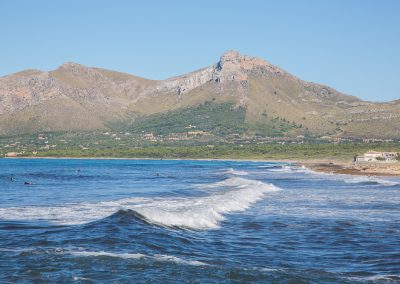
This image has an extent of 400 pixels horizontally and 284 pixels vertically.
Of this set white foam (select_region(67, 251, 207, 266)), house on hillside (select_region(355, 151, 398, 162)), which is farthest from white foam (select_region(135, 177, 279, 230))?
house on hillside (select_region(355, 151, 398, 162))

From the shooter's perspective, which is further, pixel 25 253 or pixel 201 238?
pixel 201 238

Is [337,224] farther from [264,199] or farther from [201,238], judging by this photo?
[264,199]

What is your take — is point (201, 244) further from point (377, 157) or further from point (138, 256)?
point (377, 157)

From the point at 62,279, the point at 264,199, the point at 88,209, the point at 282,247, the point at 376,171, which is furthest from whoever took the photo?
the point at 376,171

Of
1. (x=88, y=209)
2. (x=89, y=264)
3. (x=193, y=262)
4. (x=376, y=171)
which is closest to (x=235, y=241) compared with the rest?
(x=193, y=262)

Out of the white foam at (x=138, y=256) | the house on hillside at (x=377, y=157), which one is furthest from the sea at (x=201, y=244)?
the house on hillside at (x=377, y=157)

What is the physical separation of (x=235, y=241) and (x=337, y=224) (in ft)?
28.5

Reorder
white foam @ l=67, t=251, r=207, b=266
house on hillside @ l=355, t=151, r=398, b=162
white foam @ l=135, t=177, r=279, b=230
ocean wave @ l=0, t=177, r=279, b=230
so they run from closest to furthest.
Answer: white foam @ l=67, t=251, r=207, b=266 < white foam @ l=135, t=177, r=279, b=230 < ocean wave @ l=0, t=177, r=279, b=230 < house on hillside @ l=355, t=151, r=398, b=162

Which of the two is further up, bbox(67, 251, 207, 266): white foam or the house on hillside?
the house on hillside

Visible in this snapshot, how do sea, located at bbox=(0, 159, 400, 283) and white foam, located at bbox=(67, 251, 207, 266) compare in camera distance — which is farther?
white foam, located at bbox=(67, 251, 207, 266)

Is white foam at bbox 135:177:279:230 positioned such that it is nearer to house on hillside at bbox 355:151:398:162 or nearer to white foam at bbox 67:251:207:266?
white foam at bbox 67:251:207:266

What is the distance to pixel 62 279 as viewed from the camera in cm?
1822

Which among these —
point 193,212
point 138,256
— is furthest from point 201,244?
point 193,212

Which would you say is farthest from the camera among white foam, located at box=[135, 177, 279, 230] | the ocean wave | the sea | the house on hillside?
the house on hillside
